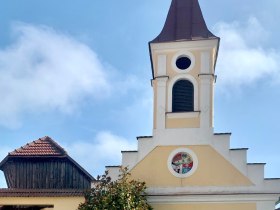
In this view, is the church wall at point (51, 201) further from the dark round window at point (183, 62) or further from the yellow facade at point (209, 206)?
the dark round window at point (183, 62)

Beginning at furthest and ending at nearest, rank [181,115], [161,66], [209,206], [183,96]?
1. [161,66]
2. [183,96]
3. [181,115]
4. [209,206]

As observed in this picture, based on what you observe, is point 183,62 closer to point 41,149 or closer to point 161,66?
point 161,66

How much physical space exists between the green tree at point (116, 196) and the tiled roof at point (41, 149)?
3.10 meters

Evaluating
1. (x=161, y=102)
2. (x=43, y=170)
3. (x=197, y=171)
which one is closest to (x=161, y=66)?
(x=161, y=102)

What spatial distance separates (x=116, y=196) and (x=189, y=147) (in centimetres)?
380

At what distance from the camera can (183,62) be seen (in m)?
24.1

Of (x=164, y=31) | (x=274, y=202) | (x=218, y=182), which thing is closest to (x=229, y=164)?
(x=218, y=182)

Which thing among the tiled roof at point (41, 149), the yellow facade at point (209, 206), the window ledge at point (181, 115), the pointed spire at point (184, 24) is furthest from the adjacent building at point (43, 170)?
the pointed spire at point (184, 24)

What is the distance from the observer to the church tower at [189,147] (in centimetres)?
2183

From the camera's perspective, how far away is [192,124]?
23078 mm

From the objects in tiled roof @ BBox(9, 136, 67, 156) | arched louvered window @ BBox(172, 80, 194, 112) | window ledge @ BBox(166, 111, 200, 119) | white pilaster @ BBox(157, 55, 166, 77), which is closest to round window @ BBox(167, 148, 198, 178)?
window ledge @ BBox(166, 111, 200, 119)

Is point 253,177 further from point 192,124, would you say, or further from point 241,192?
point 192,124

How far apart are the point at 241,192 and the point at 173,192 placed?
256cm

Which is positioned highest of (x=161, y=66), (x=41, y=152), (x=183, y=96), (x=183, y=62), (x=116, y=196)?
(x=183, y=62)
